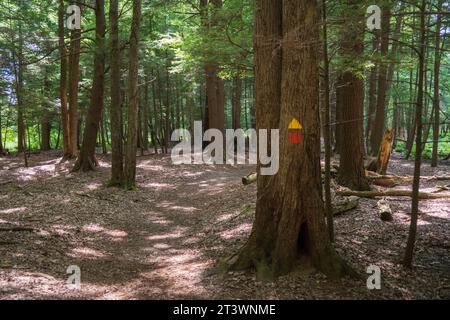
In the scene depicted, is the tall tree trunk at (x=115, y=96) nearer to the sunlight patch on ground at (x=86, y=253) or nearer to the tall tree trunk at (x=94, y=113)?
the tall tree trunk at (x=94, y=113)

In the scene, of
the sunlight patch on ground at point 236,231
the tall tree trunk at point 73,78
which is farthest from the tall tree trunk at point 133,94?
the sunlight patch on ground at point 236,231

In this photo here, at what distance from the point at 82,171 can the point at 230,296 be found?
11990mm

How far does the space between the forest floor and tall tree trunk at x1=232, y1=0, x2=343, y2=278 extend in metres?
0.33

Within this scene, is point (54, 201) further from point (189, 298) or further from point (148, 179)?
point (189, 298)

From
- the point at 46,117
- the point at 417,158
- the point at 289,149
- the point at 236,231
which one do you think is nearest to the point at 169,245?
the point at 236,231

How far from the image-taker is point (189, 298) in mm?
5047

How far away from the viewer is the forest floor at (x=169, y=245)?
5188mm

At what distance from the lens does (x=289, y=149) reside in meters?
5.40

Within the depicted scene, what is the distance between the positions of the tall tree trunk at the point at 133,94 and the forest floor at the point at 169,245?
0.68 meters

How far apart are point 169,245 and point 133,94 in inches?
258

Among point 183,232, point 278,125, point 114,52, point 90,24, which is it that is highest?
point 90,24

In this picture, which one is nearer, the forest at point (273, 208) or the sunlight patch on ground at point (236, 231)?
the forest at point (273, 208)

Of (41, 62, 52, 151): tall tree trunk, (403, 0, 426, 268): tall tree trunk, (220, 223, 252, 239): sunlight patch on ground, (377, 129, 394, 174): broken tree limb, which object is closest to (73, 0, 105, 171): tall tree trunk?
(41, 62, 52, 151): tall tree trunk
